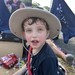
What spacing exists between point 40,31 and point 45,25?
53 millimetres

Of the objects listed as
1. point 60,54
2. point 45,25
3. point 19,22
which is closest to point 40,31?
point 45,25

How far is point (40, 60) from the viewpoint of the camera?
1049 millimetres

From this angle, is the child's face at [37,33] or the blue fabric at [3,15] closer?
the child's face at [37,33]

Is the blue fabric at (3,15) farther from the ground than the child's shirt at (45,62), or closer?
closer

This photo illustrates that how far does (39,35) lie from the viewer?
3.46 feet

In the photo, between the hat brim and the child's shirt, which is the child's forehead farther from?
the child's shirt

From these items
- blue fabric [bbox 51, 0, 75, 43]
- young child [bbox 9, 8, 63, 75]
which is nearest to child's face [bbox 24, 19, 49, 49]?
young child [bbox 9, 8, 63, 75]

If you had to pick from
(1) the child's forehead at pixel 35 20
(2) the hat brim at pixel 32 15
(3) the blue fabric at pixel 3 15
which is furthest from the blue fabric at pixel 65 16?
(1) the child's forehead at pixel 35 20

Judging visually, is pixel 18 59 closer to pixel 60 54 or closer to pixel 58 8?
pixel 60 54

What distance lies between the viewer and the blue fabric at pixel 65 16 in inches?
111

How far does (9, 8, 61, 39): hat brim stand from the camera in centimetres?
107

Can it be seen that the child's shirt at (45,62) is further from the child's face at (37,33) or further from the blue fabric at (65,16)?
the blue fabric at (65,16)

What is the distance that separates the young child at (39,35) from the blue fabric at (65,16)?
1.68 metres

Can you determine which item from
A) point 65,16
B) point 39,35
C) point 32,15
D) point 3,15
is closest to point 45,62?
point 39,35
